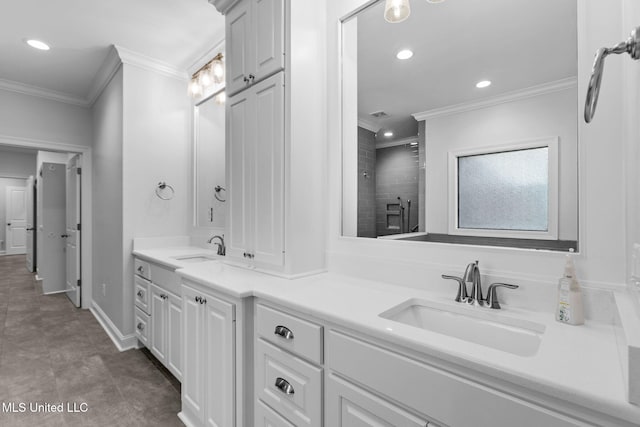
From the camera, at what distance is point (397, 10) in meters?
1.51

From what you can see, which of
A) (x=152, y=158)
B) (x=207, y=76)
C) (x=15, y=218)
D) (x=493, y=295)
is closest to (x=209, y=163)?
(x=152, y=158)

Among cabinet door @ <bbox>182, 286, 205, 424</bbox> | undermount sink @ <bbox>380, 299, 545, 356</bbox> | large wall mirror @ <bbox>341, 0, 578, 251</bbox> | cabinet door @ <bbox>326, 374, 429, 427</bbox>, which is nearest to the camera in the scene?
cabinet door @ <bbox>326, 374, 429, 427</bbox>

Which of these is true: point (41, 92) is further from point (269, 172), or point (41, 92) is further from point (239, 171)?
point (269, 172)

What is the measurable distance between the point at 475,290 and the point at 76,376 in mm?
2903

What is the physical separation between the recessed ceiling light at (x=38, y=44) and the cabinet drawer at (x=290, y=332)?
3.26m

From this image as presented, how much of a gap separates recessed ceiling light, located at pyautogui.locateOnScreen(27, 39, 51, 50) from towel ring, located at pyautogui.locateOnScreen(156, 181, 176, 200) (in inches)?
60.6

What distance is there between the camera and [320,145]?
1.83 m

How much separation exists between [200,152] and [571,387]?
328 centimetres

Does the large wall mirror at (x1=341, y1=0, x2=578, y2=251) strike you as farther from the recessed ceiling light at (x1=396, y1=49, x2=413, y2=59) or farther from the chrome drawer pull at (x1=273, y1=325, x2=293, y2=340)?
the chrome drawer pull at (x1=273, y1=325, x2=293, y2=340)

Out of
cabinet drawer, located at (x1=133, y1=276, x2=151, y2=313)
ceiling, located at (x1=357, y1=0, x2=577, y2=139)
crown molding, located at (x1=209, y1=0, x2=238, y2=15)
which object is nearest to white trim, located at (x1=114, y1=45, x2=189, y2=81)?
crown molding, located at (x1=209, y1=0, x2=238, y2=15)

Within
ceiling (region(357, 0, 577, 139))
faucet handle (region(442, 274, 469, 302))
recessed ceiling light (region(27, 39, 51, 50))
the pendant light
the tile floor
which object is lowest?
the tile floor

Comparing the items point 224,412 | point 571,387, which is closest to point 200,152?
point 224,412

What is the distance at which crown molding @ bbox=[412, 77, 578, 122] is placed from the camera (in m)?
1.11

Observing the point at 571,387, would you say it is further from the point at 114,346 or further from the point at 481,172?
the point at 114,346
